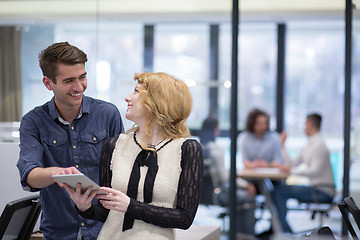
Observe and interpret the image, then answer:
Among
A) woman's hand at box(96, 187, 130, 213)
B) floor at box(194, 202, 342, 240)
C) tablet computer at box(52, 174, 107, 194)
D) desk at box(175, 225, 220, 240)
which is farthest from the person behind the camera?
floor at box(194, 202, 342, 240)

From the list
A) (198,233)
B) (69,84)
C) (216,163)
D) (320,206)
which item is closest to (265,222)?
(320,206)

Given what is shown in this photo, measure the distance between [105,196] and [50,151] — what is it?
51 cm

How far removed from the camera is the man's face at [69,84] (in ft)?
7.27

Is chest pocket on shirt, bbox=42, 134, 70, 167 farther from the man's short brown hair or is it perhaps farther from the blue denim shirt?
the man's short brown hair

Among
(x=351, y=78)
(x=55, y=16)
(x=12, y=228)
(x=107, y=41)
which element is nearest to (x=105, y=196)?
(x=12, y=228)

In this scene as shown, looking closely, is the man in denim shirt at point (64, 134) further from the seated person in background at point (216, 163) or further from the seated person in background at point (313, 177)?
the seated person in background at point (313, 177)

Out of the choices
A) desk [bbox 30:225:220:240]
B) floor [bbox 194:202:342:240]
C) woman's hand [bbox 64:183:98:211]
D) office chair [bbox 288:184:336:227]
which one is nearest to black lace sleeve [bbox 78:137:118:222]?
woman's hand [bbox 64:183:98:211]

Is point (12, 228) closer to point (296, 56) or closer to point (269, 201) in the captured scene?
point (269, 201)

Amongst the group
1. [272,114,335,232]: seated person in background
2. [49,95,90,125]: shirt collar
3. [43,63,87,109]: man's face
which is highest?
[43,63,87,109]: man's face

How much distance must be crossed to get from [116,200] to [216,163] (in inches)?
156

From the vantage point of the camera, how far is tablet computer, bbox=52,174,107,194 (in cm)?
173

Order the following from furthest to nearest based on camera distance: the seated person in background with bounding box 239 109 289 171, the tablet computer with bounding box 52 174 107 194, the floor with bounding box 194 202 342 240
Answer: the seated person in background with bounding box 239 109 289 171 → the floor with bounding box 194 202 342 240 → the tablet computer with bounding box 52 174 107 194

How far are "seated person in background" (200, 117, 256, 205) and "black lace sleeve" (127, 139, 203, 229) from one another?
3832mm

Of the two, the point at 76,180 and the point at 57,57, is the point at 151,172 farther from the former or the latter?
the point at 57,57
